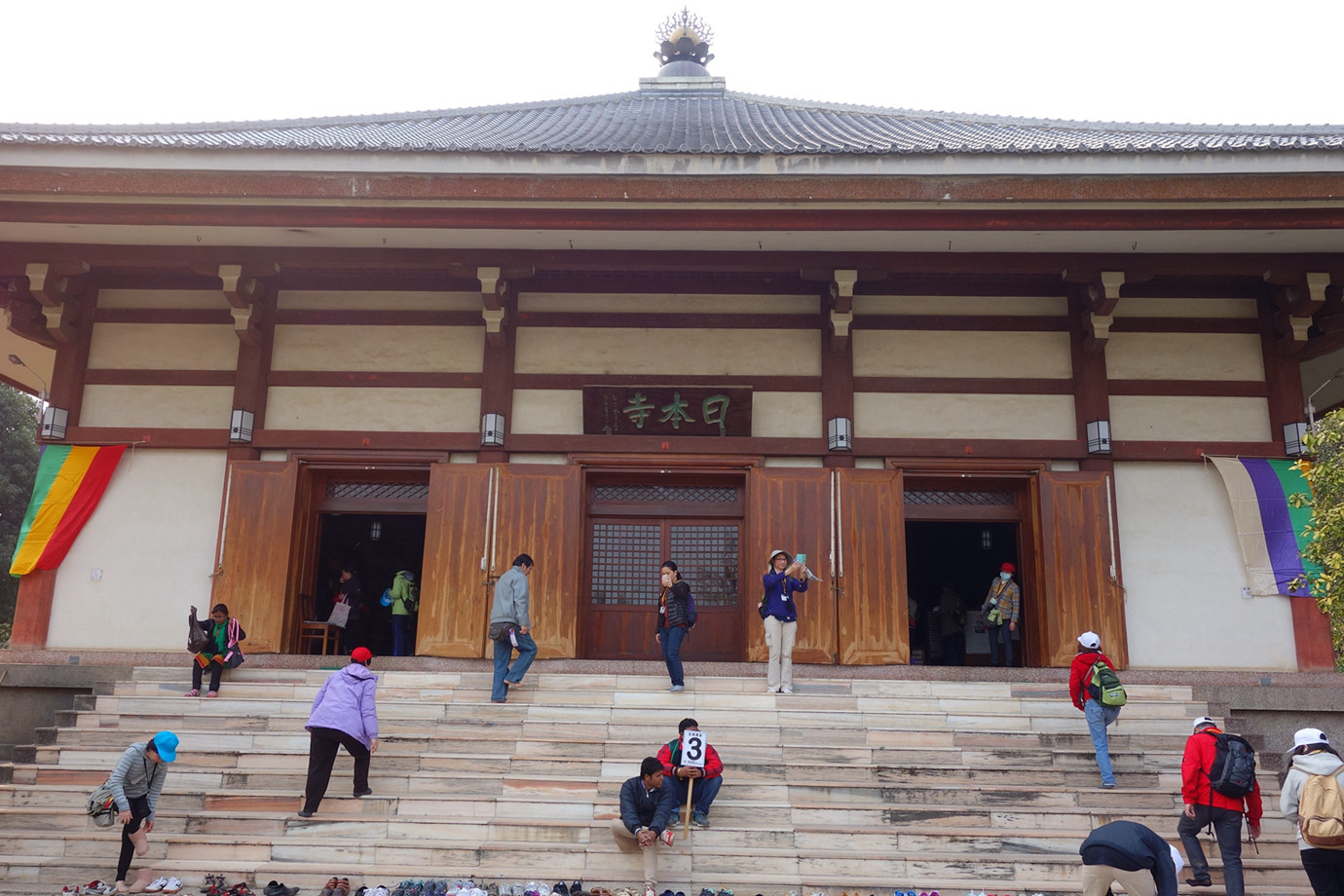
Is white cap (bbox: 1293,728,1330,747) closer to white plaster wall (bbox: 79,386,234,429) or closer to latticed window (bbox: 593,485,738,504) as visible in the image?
latticed window (bbox: 593,485,738,504)

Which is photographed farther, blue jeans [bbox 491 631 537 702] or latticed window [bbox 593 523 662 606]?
latticed window [bbox 593 523 662 606]

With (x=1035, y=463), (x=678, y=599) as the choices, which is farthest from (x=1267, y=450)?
(x=678, y=599)

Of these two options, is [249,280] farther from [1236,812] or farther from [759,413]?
[1236,812]

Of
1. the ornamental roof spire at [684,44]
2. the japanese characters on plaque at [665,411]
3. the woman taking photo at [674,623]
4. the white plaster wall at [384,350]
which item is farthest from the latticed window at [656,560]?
the ornamental roof spire at [684,44]

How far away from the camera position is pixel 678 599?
9.88 meters

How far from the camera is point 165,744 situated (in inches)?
287

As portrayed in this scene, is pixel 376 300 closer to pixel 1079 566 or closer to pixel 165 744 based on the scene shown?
pixel 165 744

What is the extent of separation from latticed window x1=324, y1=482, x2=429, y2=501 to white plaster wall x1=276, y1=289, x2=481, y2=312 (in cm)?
213

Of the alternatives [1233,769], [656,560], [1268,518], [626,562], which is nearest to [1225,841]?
[1233,769]

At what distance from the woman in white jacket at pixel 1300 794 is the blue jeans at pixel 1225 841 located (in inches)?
15.5

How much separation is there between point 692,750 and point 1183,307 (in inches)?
332

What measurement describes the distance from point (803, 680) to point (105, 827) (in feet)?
20.6

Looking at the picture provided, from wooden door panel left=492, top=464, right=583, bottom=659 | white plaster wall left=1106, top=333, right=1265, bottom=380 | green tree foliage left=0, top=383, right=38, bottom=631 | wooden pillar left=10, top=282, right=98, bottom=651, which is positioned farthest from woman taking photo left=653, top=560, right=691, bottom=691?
green tree foliage left=0, top=383, right=38, bottom=631

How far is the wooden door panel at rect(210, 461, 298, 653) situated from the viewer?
38.1ft
